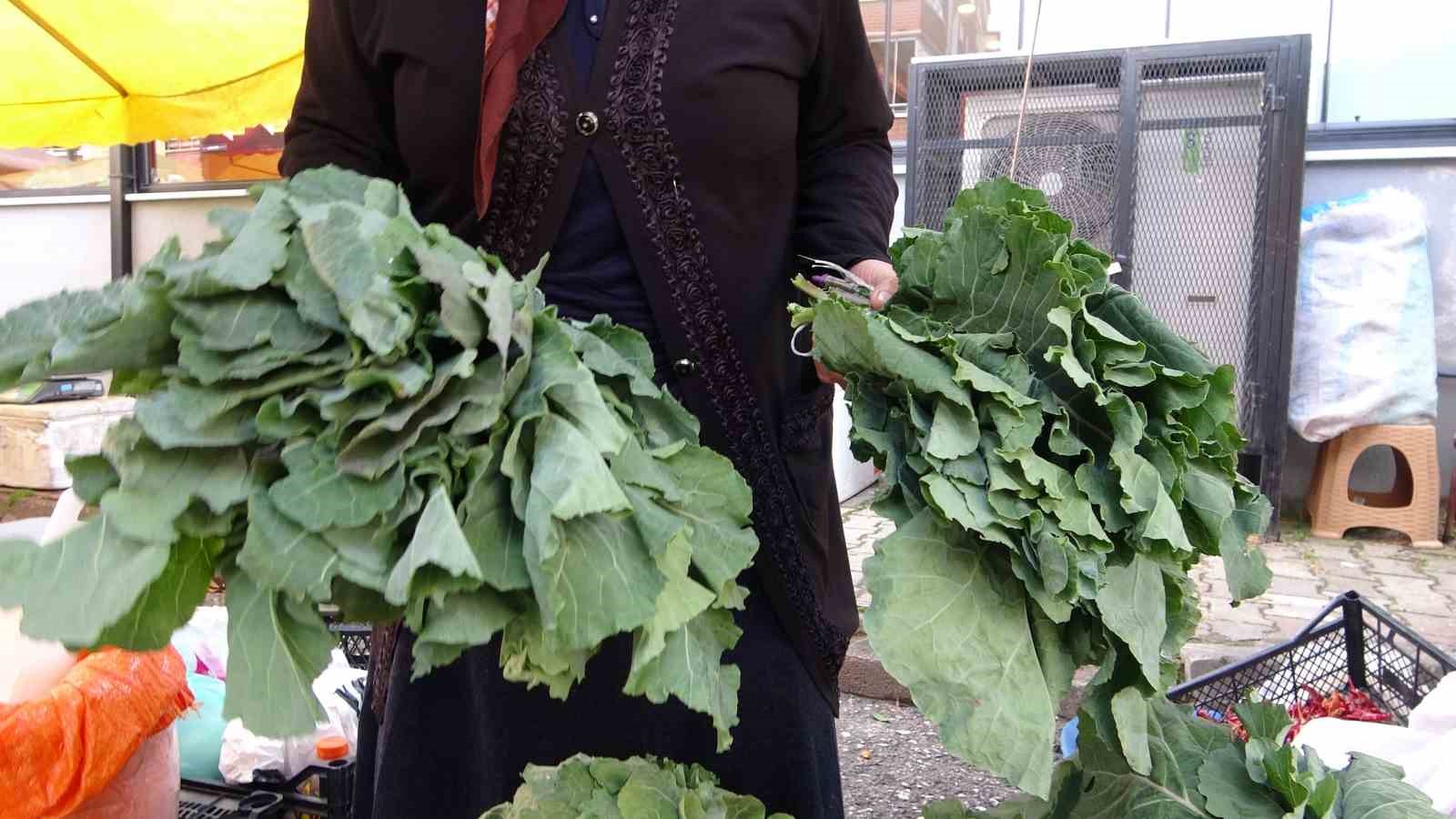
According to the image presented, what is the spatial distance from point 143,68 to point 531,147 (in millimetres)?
3571

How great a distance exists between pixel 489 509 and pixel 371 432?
0.11m

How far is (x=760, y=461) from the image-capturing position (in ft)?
4.81

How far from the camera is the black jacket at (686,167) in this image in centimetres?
140

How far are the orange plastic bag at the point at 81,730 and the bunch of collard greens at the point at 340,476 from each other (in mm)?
1465

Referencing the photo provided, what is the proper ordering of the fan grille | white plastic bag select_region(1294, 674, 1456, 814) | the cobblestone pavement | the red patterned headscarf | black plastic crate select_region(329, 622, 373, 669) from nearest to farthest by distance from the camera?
the red patterned headscarf < white plastic bag select_region(1294, 674, 1456, 814) < black plastic crate select_region(329, 622, 373, 669) < the cobblestone pavement < the fan grille

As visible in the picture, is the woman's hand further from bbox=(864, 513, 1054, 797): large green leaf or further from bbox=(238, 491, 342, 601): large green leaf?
bbox=(238, 491, 342, 601): large green leaf

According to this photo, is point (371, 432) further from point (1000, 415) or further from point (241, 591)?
point (1000, 415)

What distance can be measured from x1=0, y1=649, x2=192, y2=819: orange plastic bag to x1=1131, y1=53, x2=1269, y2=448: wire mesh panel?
4.90 m

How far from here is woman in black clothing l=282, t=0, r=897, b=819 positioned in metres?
1.40

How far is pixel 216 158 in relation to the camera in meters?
6.89

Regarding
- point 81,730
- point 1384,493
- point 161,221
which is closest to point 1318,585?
point 1384,493

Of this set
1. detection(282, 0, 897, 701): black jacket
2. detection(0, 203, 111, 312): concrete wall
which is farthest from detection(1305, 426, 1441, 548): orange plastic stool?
detection(0, 203, 111, 312): concrete wall

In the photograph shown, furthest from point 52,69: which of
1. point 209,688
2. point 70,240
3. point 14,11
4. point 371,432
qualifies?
point 371,432

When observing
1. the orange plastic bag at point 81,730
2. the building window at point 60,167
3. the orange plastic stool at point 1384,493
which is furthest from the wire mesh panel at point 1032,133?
the building window at point 60,167
